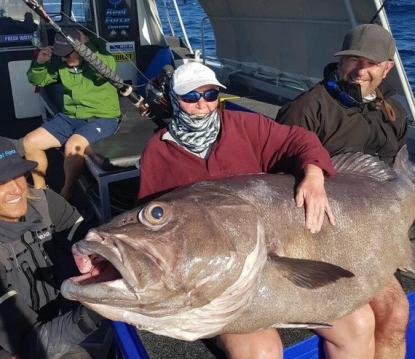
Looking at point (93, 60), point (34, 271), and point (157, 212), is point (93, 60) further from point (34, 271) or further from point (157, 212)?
point (157, 212)

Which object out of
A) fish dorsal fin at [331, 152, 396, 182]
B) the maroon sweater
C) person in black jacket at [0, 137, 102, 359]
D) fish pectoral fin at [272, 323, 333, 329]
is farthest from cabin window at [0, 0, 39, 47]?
fish pectoral fin at [272, 323, 333, 329]

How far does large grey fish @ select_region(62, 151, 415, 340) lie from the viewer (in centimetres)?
172

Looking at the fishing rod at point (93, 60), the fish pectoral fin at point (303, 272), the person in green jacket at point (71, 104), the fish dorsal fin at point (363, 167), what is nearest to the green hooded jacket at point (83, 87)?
the person in green jacket at point (71, 104)

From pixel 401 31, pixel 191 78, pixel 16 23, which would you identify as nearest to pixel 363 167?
pixel 191 78

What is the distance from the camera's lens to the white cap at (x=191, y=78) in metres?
2.47

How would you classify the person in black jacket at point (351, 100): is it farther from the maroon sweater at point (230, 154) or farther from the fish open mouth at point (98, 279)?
the fish open mouth at point (98, 279)

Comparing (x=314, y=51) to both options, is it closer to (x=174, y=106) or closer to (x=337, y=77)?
(x=337, y=77)

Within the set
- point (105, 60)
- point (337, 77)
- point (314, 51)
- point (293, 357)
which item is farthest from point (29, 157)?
point (314, 51)

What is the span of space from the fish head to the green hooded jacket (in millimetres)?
3462

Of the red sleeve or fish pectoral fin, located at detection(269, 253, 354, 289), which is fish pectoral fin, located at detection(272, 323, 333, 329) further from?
the red sleeve

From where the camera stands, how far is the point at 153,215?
1839 millimetres

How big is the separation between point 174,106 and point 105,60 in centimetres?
276

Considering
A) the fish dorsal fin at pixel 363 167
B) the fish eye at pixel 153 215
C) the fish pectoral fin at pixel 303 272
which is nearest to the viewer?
the fish eye at pixel 153 215

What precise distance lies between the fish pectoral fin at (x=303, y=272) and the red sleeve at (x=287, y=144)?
631 mm
